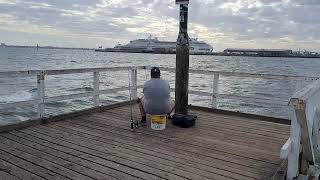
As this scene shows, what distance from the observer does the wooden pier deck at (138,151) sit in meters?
4.38

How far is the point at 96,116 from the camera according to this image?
7598 mm

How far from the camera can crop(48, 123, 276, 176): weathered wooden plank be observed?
4640 mm

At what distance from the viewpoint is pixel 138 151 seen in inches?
205

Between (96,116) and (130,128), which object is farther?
(96,116)

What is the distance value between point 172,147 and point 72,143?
5.54 feet

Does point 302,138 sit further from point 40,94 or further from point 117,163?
point 40,94

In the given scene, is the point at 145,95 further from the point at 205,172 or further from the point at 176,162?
the point at 205,172

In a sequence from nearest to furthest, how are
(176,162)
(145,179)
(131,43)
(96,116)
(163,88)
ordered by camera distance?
(145,179), (176,162), (163,88), (96,116), (131,43)

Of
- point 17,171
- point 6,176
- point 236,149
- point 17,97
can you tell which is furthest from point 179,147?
point 17,97

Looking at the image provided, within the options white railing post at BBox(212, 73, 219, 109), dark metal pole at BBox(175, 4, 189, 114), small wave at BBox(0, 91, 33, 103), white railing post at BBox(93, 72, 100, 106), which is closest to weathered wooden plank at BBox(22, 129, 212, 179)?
white railing post at BBox(93, 72, 100, 106)

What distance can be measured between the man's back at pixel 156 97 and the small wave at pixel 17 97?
15120 mm

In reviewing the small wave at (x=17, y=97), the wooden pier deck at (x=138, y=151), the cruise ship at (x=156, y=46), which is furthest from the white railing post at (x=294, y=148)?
the cruise ship at (x=156, y=46)

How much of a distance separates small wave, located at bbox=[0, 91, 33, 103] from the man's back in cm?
1512

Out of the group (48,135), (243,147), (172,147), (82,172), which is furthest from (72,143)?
(243,147)
